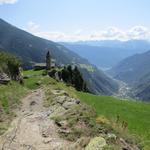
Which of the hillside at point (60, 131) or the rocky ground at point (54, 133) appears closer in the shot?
the rocky ground at point (54, 133)

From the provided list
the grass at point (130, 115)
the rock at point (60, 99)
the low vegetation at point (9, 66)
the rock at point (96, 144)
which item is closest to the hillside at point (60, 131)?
the rock at point (96, 144)

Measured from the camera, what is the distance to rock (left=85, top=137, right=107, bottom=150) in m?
18.4

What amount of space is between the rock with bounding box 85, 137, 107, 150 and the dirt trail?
1510mm

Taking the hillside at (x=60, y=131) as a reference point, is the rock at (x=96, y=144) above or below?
above

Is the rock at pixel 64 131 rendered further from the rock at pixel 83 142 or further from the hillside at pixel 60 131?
the rock at pixel 83 142

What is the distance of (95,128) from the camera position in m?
22.5

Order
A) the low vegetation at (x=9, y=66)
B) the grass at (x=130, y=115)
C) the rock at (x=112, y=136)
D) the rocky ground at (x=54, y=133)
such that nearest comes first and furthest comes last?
1. the rocky ground at (x=54, y=133)
2. the rock at (x=112, y=136)
3. the grass at (x=130, y=115)
4. the low vegetation at (x=9, y=66)

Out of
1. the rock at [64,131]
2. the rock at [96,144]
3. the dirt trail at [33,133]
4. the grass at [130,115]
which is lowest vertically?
the grass at [130,115]

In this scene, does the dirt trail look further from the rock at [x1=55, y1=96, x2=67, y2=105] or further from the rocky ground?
the rock at [x1=55, y1=96, x2=67, y2=105]

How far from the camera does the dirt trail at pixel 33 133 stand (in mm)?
20344

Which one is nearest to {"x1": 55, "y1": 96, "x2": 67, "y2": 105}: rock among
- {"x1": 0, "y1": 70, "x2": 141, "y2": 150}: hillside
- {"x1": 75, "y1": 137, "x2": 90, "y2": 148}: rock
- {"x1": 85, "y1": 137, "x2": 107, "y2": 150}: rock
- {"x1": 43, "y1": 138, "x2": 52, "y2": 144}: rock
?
{"x1": 0, "y1": 70, "x2": 141, "y2": 150}: hillside

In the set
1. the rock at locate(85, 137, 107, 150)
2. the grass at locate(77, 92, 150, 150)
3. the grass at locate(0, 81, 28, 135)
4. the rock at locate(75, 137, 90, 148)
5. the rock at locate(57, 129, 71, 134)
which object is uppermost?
the rock at locate(85, 137, 107, 150)

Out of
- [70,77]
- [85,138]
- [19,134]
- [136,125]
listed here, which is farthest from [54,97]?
[70,77]

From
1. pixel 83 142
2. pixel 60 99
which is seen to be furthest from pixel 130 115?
pixel 83 142
